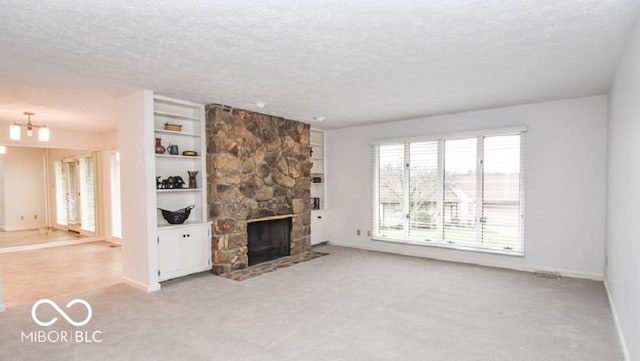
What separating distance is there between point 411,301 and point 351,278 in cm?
111

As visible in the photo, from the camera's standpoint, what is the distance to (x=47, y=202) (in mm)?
9820

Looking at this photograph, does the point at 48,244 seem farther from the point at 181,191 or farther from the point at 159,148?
the point at 159,148

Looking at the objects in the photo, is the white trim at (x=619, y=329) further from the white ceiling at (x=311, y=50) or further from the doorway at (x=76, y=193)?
the doorway at (x=76, y=193)

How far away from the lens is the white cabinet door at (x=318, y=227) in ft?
23.6

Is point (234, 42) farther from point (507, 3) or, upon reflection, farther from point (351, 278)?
point (351, 278)

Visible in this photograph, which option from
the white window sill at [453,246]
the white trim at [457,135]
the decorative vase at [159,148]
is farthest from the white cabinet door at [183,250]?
the white trim at [457,135]

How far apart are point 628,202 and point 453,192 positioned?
10.7 ft

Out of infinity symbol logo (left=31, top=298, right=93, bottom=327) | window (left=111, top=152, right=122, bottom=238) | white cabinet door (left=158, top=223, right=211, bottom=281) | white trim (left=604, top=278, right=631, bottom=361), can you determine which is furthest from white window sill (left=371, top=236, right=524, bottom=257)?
window (left=111, top=152, right=122, bottom=238)

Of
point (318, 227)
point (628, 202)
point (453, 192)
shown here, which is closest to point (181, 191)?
point (318, 227)

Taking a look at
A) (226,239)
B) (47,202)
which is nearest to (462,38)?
(226,239)

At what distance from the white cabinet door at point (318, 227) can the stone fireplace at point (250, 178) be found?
43cm

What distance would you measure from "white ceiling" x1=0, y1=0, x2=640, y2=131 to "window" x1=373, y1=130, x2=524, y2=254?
973mm

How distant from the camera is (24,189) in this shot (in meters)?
9.53

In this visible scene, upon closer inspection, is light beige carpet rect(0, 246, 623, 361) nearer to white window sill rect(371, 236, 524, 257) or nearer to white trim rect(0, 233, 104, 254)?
white window sill rect(371, 236, 524, 257)
